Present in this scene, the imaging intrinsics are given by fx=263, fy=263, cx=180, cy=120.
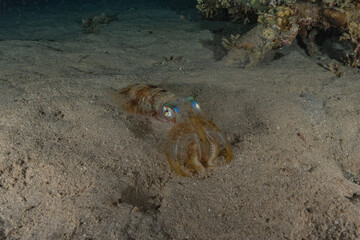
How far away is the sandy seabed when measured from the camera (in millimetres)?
2725

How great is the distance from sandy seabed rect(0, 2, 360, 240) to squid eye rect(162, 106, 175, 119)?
292 millimetres

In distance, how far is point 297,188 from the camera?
308cm

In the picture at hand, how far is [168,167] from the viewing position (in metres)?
3.38

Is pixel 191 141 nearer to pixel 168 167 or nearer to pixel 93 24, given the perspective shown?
pixel 168 167

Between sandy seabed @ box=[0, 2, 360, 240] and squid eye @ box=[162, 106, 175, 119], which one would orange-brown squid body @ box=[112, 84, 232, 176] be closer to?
squid eye @ box=[162, 106, 175, 119]

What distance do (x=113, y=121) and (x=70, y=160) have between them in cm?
A: 97

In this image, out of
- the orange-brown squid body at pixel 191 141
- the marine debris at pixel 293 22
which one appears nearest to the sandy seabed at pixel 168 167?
the orange-brown squid body at pixel 191 141

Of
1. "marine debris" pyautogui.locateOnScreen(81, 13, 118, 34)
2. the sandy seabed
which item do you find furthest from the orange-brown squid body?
"marine debris" pyautogui.locateOnScreen(81, 13, 118, 34)

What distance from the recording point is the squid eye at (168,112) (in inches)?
149

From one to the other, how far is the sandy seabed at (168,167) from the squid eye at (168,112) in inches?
11.5

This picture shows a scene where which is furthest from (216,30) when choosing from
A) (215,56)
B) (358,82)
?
(358,82)

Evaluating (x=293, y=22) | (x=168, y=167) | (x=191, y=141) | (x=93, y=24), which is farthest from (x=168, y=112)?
(x=93, y=24)

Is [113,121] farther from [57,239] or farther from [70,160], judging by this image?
[57,239]

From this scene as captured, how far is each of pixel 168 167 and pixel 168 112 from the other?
2.79ft
